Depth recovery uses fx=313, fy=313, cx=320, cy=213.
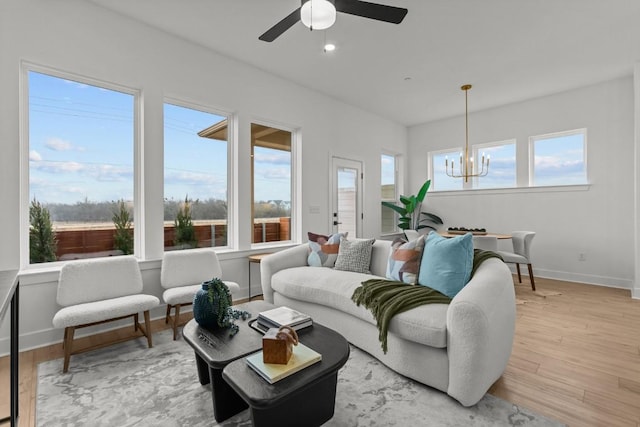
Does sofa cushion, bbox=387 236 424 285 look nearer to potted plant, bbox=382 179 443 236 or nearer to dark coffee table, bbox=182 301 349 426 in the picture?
dark coffee table, bbox=182 301 349 426

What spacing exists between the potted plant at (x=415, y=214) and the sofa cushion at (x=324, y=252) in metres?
3.07

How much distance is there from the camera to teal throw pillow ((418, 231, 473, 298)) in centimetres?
226

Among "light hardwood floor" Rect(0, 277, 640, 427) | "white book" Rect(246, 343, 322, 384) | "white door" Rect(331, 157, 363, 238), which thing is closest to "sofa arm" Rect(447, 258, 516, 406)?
"light hardwood floor" Rect(0, 277, 640, 427)

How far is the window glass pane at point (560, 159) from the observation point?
4.75 metres

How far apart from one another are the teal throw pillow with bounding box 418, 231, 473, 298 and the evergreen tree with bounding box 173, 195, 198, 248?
256cm

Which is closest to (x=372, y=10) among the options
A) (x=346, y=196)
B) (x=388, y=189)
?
(x=346, y=196)

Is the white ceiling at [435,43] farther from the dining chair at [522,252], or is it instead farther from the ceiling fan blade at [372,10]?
the dining chair at [522,252]

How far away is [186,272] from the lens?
3072 mm

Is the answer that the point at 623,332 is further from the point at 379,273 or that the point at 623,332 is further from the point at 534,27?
the point at 534,27

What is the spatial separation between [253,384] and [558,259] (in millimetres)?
5349

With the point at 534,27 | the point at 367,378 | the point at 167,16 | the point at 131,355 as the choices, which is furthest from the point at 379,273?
the point at 167,16

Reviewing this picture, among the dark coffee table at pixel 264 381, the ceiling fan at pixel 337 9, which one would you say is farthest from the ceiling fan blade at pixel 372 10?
the dark coffee table at pixel 264 381

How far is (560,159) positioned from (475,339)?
4.63m

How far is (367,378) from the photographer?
2.09m
